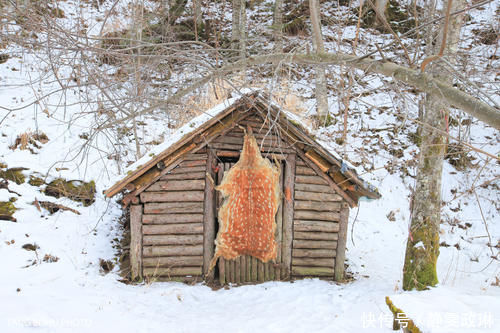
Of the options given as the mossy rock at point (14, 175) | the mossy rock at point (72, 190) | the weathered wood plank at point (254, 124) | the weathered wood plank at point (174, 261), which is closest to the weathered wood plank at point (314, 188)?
the weathered wood plank at point (254, 124)

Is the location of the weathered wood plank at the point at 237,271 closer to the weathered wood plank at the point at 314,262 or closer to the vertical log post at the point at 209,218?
the vertical log post at the point at 209,218

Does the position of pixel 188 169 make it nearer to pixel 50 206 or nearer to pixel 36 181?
pixel 50 206

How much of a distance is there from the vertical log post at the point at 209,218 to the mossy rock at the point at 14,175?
4776mm

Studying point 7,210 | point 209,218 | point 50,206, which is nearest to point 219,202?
point 209,218

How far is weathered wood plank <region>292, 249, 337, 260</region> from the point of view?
22.0 feet

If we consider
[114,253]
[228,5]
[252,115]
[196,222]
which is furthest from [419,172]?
[228,5]

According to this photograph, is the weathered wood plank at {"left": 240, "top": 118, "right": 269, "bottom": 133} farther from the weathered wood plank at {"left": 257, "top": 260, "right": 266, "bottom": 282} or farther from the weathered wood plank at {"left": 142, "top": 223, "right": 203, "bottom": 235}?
the weathered wood plank at {"left": 257, "top": 260, "right": 266, "bottom": 282}

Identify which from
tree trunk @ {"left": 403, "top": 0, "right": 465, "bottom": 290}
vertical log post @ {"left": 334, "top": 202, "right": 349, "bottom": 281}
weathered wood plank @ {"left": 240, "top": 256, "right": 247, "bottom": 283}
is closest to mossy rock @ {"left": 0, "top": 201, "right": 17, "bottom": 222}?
weathered wood plank @ {"left": 240, "top": 256, "right": 247, "bottom": 283}

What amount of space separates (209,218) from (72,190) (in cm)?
414

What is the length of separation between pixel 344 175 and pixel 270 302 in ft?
8.46

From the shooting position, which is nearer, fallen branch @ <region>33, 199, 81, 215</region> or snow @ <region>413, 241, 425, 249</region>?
snow @ <region>413, 241, 425, 249</region>

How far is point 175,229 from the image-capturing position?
6.43m

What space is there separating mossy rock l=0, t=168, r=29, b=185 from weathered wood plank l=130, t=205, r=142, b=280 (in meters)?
3.70

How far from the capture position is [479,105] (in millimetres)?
2803
